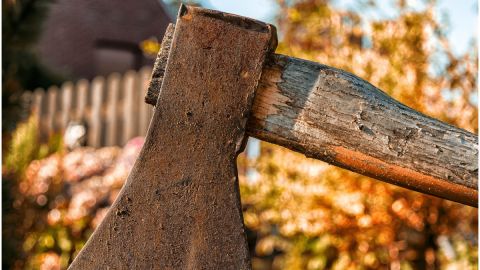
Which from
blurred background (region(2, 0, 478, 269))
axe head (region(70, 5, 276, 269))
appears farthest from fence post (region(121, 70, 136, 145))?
axe head (region(70, 5, 276, 269))

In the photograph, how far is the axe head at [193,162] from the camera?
1.24 m

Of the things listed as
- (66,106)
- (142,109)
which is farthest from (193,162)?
(66,106)

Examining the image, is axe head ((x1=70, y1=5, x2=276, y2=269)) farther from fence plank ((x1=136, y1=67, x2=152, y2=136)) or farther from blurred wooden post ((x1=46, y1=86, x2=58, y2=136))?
blurred wooden post ((x1=46, y1=86, x2=58, y2=136))

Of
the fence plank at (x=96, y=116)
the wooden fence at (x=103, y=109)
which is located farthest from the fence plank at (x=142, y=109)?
the fence plank at (x=96, y=116)

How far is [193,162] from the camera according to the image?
4.10 ft

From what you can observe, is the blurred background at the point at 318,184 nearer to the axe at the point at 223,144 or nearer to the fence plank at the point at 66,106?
the axe at the point at 223,144

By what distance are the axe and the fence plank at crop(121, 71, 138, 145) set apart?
5.99 metres

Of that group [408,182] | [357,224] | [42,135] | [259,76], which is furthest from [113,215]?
[42,135]

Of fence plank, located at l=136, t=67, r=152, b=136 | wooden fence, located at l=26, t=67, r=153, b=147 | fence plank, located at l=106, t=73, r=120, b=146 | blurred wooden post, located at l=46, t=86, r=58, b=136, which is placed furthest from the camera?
blurred wooden post, located at l=46, t=86, r=58, b=136

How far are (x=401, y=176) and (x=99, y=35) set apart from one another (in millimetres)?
8959

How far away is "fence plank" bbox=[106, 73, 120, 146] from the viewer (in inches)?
294

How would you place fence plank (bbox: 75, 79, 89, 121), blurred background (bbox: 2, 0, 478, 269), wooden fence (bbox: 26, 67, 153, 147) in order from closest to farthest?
blurred background (bbox: 2, 0, 478, 269) < wooden fence (bbox: 26, 67, 153, 147) < fence plank (bbox: 75, 79, 89, 121)

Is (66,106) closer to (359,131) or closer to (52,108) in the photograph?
(52,108)

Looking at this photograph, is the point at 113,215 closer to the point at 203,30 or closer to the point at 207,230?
the point at 207,230
